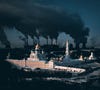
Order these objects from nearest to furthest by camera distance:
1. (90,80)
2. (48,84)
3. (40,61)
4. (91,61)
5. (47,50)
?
1. (48,84)
2. (90,80)
3. (40,61)
4. (91,61)
5. (47,50)

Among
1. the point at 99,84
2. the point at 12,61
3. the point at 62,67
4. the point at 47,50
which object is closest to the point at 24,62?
the point at 12,61

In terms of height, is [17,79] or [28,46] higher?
[28,46]

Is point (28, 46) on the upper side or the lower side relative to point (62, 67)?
upper

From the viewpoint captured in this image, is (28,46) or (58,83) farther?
(28,46)

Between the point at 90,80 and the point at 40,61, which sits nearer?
the point at 90,80

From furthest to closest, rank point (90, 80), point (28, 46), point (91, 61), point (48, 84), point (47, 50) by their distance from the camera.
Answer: point (47, 50) < point (28, 46) < point (91, 61) < point (90, 80) < point (48, 84)

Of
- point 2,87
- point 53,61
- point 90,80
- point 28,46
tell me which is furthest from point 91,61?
point 2,87

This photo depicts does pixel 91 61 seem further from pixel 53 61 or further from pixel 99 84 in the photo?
pixel 99 84

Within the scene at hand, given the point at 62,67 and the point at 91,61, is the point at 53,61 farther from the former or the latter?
the point at 91,61

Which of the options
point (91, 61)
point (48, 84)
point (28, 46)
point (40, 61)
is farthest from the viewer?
point (28, 46)
